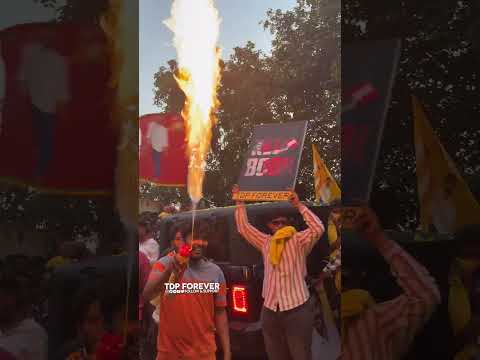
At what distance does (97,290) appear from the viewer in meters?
4.75

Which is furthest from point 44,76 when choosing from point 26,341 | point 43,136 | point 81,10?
point 26,341

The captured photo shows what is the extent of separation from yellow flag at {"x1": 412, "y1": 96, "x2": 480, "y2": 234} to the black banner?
0.37m

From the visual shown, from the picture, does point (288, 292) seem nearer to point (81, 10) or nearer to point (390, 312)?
point (390, 312)

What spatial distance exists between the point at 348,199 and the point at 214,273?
134 cm

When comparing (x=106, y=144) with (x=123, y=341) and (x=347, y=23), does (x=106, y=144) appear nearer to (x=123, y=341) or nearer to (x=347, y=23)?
(x=123, y=341)

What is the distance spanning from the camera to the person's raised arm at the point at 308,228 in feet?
15.1

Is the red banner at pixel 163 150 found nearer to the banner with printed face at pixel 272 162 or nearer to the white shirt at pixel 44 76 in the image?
the banner with printed face at pixel 272 162

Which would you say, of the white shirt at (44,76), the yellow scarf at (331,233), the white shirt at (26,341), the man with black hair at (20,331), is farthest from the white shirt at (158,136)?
the white shirt at (26,341)

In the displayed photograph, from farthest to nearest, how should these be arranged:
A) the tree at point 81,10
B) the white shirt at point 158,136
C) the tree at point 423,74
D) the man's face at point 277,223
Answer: the tree at point 423,74 → the tree at point 81,10 → the man's face at point 277,223 → the white shirt at point 158,136

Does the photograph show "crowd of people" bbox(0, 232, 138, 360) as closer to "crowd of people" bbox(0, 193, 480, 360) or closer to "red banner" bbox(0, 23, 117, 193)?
"crowd of people" bbox(0, 193, 480, 360)

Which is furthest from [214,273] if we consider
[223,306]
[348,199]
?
[348,199]

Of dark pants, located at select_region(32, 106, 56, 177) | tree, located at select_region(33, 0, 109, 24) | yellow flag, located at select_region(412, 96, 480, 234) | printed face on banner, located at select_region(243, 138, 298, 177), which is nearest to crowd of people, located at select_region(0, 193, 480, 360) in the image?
yellow flag, located at select_region(412, 96, 480, 234)

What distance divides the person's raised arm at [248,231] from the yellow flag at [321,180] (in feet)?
1.86

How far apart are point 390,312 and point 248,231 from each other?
4.70 ft
